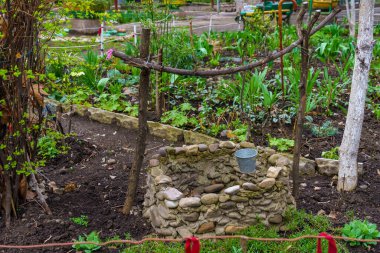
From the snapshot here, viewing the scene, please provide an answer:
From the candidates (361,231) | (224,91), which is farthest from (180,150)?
(224,91)

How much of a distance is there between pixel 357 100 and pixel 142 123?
1815 millimetres

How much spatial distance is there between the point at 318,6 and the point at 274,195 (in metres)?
17.2

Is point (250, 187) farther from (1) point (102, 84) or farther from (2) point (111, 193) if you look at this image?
(1) point (102, 84)

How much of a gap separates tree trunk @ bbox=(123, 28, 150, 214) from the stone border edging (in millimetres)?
1769

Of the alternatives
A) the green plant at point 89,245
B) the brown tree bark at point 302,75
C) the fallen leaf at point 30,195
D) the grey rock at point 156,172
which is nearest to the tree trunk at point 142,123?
the grey rock at point 156,172

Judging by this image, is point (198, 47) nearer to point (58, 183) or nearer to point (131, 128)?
point (131, 128)

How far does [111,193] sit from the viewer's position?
498 centimetres

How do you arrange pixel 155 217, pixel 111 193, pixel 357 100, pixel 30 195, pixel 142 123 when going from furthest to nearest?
pixel 111 193 → pixel 357 100 → pixel 30 195 → pixel 142 123 → pixel 155 217

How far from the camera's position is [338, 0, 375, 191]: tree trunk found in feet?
15.1

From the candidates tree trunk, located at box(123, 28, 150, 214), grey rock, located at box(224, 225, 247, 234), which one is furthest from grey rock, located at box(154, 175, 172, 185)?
grey rock, located at box(224, 225, 247, 234)

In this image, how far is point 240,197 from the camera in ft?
13.4

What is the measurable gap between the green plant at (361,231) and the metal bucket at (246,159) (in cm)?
86

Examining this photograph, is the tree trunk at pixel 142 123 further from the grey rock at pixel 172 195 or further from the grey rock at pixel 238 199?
the grey rock at pixel 238 199

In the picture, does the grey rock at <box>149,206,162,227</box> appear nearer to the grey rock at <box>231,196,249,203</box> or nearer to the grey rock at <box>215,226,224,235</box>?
the grey rock at <box>215,226,224,235</box>
